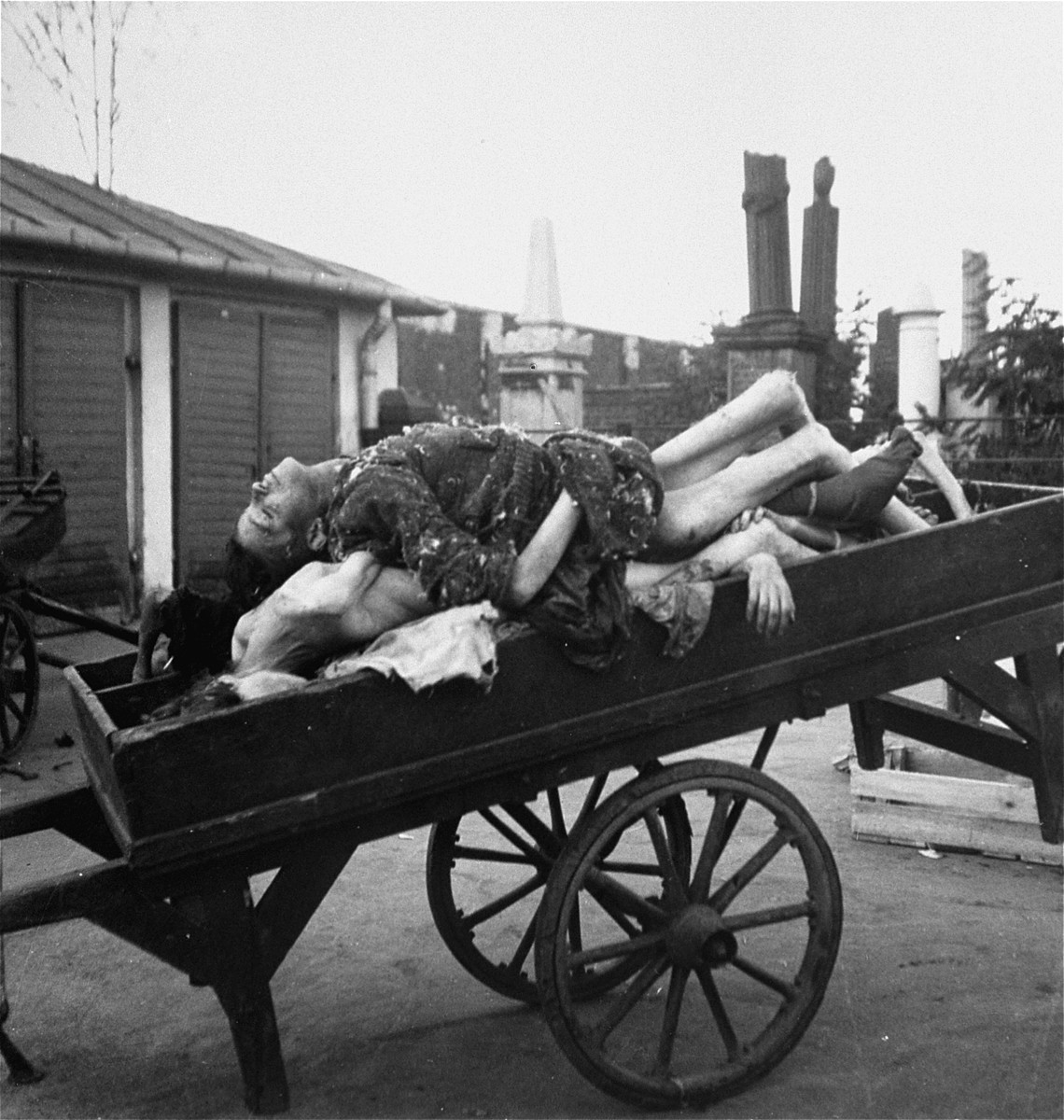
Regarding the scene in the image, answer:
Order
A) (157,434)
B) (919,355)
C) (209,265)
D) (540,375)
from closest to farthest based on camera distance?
(209,265)
(157,434)
(919,355)
(540,375)

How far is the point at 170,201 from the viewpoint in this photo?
A: 39.1ft

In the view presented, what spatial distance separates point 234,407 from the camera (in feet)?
37.6

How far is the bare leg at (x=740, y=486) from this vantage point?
329cm

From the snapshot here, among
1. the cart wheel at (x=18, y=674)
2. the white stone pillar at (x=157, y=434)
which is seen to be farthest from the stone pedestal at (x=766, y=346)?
the cart wheel at (x=18, y=674)

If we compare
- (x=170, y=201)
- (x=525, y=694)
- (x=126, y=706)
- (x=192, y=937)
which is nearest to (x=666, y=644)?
(x=525, y=694)

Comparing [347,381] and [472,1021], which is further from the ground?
[347,381]

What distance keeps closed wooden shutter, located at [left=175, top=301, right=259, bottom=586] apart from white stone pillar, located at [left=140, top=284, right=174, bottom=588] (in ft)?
0.36

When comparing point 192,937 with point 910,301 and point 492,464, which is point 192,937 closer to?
point 492,464

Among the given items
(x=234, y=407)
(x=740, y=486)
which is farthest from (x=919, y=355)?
(x=740, y=486)

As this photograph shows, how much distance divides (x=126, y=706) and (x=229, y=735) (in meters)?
0.91

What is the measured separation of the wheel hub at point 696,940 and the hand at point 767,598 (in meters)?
0.70

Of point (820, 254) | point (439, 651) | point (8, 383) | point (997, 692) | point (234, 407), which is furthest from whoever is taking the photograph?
point (820, 254)

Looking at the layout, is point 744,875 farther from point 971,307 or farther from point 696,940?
point 971,307

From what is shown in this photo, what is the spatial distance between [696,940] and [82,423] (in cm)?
846
